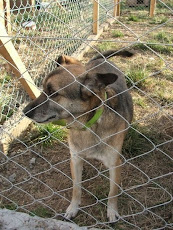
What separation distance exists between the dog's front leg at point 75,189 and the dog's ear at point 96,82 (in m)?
0.71

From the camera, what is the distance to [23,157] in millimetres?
3096

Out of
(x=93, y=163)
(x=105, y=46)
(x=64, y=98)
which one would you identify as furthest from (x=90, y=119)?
(x=105, y=46)

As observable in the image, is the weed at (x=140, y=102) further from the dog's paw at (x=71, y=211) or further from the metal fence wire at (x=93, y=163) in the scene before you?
the dog's paw at (x=71, y=211)

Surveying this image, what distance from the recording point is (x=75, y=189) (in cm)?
250

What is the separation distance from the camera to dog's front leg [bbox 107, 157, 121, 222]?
2355 millimetres

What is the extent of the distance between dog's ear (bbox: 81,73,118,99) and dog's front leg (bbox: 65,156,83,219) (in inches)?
28.0

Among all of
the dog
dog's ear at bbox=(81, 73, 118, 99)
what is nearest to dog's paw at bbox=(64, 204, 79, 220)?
the dog

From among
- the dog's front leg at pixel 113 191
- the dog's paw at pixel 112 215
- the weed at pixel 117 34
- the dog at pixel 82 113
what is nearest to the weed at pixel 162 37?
the weed at pixel 117 34

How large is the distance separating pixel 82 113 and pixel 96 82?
32 cm

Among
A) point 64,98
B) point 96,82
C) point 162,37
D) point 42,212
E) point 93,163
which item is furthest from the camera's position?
point 162,37

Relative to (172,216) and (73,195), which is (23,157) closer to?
(73,195)

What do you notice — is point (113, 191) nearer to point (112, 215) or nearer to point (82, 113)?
point (112, 215)

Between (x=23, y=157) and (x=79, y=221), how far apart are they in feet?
3.49

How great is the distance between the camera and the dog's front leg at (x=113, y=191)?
2355 mm
